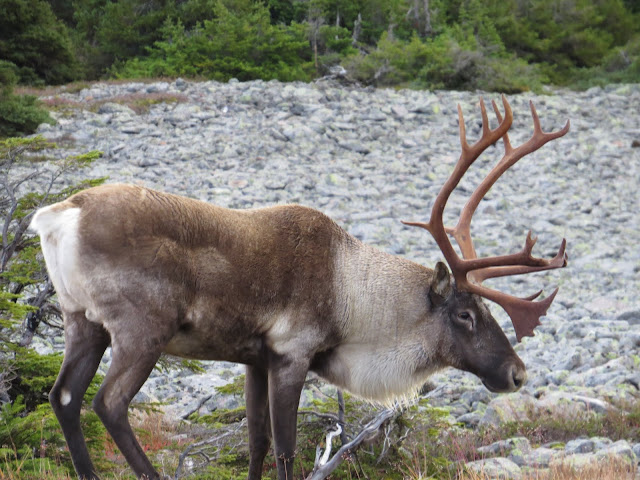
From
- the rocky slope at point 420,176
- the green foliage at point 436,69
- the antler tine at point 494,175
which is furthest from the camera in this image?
the green foliage at point 436,69

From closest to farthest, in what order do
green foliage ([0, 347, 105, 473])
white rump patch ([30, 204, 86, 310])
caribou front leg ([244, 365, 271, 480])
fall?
white rump patch ([30, 204, 86, 310])
green foliage ([0, 347, 105, 473])
caribou front leg ([244, 365, 271, 480])

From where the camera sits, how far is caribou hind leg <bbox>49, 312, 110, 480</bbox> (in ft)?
16.6

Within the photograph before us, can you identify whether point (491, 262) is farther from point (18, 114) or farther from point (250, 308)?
point (18, 114)

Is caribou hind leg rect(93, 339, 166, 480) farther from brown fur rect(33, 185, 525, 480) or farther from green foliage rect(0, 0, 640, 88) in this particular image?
green foliage rect(0, 0, 640, 88)

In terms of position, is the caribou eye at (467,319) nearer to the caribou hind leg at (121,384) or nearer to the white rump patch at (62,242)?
the caribou hind leg at (121,384)

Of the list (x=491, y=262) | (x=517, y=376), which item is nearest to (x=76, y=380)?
(x=491, y=262)

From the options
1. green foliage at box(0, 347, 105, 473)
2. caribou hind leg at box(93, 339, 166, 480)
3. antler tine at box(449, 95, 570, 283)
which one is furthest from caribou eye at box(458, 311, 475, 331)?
green foliage at box(0, 347, 105, 473)

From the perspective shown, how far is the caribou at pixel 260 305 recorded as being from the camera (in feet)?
16.0

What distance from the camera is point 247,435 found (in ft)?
21.4

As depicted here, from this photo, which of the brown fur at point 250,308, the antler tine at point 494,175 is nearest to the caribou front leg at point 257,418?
the brown fur at point 250,308

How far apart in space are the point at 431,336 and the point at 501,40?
32333mm

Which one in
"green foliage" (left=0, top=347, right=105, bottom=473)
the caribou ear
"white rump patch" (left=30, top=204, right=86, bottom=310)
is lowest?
"green foliage" (left=0, top=347, right=105, bottom=473)

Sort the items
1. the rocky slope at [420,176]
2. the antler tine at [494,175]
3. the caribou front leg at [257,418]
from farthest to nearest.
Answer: the rocky slope at [420,176], the antler tine at [494,175], the caribou front leg at [257,418]

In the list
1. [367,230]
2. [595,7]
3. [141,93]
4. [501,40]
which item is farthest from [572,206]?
[595,7]
